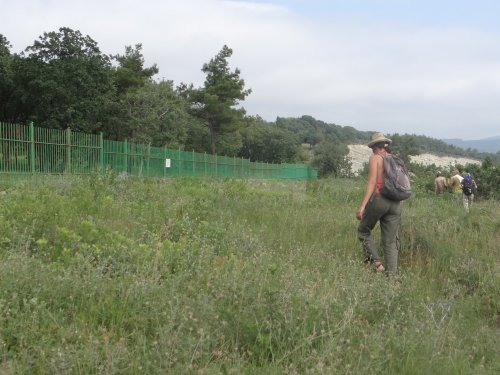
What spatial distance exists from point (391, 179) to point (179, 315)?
3.56 metres

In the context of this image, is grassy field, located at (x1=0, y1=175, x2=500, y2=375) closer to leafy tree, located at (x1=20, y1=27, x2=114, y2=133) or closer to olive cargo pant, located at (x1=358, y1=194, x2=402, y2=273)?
olive cargo pant, located at (x1=358, y1=194, x2=402, y2=273)

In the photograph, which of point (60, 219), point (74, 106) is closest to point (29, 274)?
point (60, 219)

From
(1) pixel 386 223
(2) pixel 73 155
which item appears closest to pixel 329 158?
(2) pixel 73 155

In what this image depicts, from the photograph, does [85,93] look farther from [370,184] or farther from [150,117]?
[370,184]

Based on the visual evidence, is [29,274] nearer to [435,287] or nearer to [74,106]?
[435,287]

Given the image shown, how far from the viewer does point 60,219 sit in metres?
5.80

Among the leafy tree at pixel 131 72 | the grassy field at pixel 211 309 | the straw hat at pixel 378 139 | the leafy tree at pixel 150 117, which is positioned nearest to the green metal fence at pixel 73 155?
the straw hat at pixel 378 139

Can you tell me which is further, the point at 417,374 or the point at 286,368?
the point at 417,374

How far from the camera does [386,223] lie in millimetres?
6270

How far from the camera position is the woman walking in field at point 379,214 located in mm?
6133

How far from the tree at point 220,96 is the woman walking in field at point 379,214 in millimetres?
46499

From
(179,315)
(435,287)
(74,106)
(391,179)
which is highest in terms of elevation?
(74,106)

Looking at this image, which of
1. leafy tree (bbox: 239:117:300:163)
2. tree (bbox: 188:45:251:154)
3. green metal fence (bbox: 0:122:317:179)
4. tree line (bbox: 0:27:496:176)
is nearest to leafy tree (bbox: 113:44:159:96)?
tree line (bbox: 0:27:496:176)

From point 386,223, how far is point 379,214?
0.59 ft
